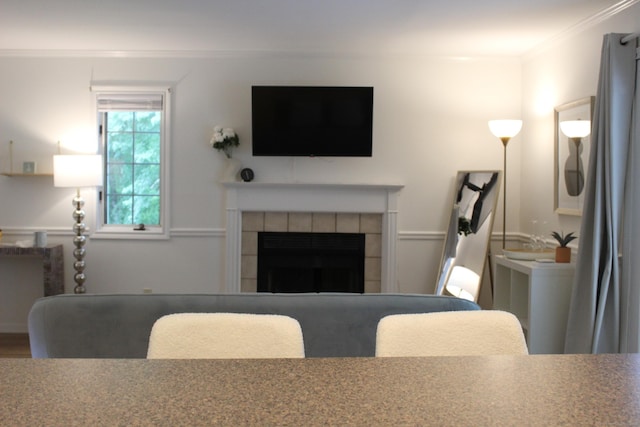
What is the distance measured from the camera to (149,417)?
3.03ft

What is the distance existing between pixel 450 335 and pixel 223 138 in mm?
4287

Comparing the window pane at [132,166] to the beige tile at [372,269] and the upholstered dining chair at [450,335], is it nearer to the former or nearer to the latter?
the beige tile at [372,269]

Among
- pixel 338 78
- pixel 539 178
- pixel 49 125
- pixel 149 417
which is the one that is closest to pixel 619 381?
pixel 149 417

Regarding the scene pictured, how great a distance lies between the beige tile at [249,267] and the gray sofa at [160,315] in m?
3.07

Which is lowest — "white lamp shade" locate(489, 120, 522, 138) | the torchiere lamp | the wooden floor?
the wooden floor

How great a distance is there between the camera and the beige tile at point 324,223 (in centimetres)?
573

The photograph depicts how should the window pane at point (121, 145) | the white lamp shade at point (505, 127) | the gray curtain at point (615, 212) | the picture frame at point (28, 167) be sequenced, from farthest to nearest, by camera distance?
1. the window pane at point (121, 145)
2. the picture frame at point (28, 167)
3. the white lamp shade at point (505, 127)
4. the gray curtain at point (615, 212)

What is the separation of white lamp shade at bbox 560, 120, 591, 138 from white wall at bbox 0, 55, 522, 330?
4.01ft

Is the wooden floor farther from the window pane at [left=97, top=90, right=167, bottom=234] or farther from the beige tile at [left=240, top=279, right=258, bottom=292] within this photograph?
the beige tile at [left=240, top=279, right=258, bottom=292]

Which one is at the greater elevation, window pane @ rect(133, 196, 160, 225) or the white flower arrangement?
the white flower arrangement

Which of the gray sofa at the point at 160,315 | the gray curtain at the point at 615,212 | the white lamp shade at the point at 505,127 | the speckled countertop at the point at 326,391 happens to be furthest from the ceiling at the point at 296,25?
the speckled countertop at the point at 326,391

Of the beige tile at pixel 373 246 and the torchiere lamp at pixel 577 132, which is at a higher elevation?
the torchiere lamp at pixel 577 132

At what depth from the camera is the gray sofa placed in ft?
8.55

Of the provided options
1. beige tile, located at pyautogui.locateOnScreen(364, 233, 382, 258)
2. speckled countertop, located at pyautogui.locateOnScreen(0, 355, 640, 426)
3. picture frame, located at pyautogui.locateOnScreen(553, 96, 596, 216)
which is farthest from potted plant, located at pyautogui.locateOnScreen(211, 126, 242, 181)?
speckled countertop, located at pyautogui.locateOnScreen(0, 355, 640, 426)
